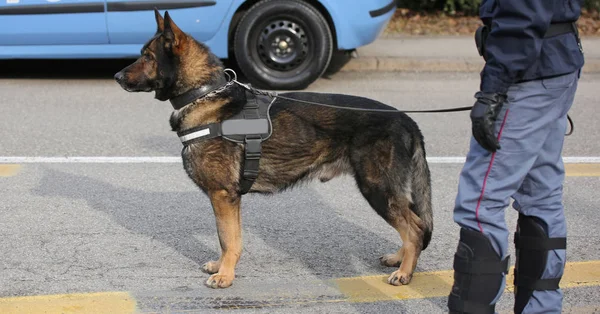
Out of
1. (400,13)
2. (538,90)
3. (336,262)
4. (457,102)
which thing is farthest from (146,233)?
(400,13)

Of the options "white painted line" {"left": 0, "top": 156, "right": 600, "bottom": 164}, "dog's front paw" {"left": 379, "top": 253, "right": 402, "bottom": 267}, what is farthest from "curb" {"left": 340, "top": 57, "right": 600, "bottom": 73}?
"dog's front paw" {"left": 379, "top": 253, "right": 402, "bottom": 267}

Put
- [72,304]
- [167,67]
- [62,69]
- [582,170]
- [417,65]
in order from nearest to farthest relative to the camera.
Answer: [72,304]
[167,67]
[582,170]
[62,69]
[417,65]

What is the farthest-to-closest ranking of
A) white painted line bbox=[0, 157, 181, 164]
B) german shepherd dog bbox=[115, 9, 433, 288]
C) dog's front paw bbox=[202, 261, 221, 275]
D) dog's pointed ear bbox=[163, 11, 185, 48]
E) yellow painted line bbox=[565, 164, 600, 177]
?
white painted line bbox=[0, 157, 181, 164], yellow painted line bbox=[565, 164, 600, 177], dog's front paw bbox=[202, 261, 221, 275], german shepherd dog bbox=[115, 9, 433, 288], dog's pointed ear bbox=[163, 11, 185, 48]

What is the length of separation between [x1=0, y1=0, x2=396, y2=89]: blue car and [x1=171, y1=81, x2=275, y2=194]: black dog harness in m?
4.46

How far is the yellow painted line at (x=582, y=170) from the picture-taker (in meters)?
6.22

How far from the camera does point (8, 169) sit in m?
6.18

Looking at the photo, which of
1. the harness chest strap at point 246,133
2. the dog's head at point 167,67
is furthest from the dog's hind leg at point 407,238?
the dog's head at point 167,67

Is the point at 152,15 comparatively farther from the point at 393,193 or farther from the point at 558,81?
the point at 558,81

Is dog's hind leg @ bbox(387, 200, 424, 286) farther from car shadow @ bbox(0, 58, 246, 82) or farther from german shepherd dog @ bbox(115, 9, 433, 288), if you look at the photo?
car shadow @ bbox(0, 58, 246, 82)

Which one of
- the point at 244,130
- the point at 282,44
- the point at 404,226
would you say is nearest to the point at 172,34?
the point at 244,130

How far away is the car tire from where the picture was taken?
8.70 m

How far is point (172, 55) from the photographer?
4.14m

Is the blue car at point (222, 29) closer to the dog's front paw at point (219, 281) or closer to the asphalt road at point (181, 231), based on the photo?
the asphalt road at point (181, 231)

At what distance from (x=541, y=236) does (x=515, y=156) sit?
45 cm
